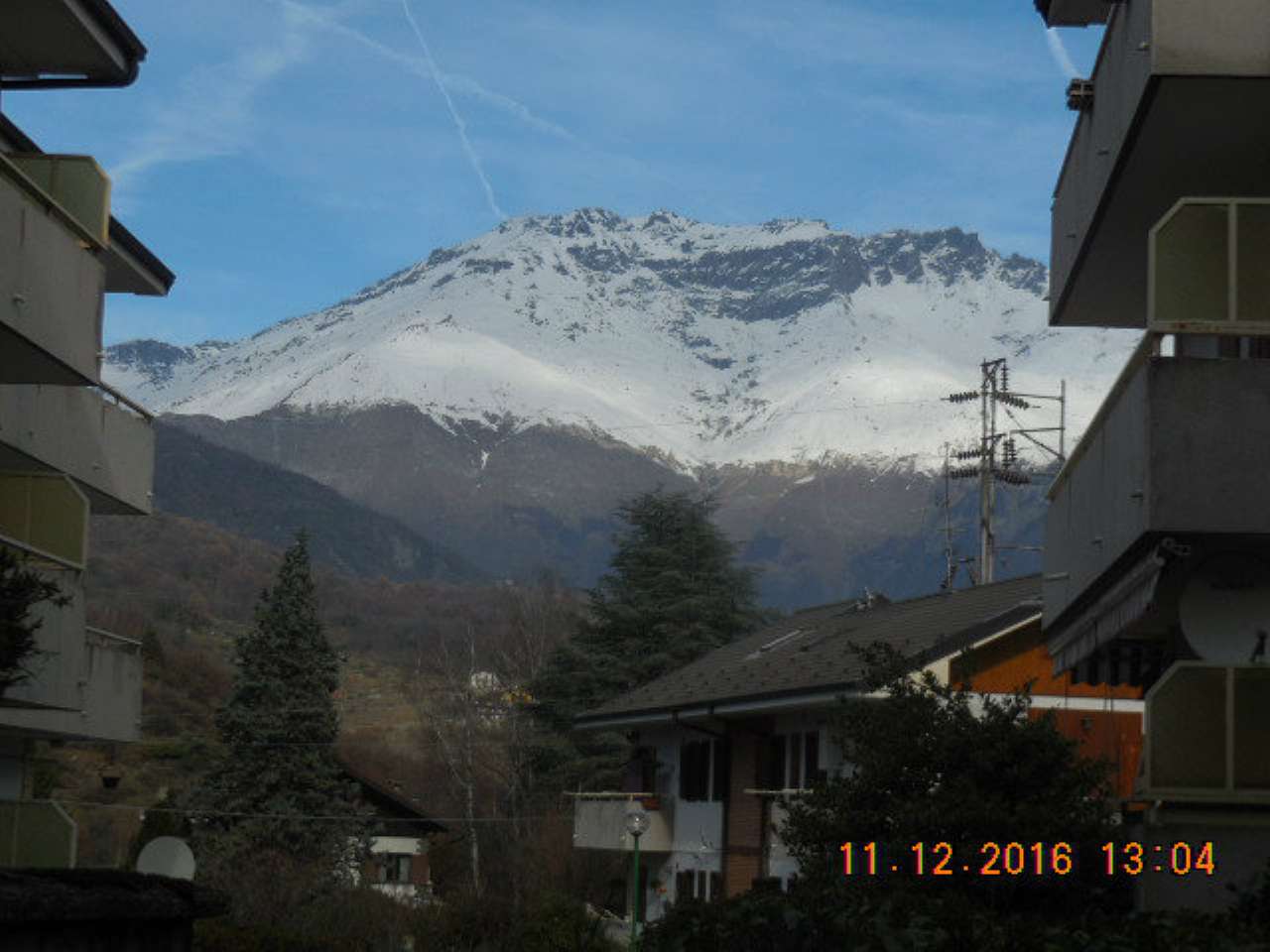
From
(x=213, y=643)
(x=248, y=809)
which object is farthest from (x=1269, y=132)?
(x=213, y=643)

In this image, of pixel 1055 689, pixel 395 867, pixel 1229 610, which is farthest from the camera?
pixel 395 867

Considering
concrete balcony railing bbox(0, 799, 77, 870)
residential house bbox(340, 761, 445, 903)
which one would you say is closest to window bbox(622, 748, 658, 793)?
residential house bbox(340, 761, 445, 903)

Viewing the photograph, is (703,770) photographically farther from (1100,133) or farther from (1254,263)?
(1254,263)

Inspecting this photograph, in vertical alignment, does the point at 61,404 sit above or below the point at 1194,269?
above

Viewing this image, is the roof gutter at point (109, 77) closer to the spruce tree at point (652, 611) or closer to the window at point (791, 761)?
the window at point (791, 761)

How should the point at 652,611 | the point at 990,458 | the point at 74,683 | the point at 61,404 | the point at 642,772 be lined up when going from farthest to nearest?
the point at 652,611 → the point at 990,458 → the point at 642,772 → the point at 61,404 → the point at 74,683

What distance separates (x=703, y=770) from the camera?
43.0 m

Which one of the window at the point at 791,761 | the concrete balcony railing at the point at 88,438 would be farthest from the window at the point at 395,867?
the concrete balcony railing at the point at 88,438

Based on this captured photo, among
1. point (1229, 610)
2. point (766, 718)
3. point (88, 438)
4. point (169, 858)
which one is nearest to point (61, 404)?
point (88, 438)

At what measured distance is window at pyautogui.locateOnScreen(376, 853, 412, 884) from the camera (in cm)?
6306

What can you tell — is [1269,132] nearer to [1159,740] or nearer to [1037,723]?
[1159,740]

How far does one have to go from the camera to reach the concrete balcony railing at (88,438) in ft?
76.7

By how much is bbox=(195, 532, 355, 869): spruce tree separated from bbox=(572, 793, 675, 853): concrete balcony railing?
837cm

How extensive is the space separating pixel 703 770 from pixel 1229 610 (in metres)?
29.5
